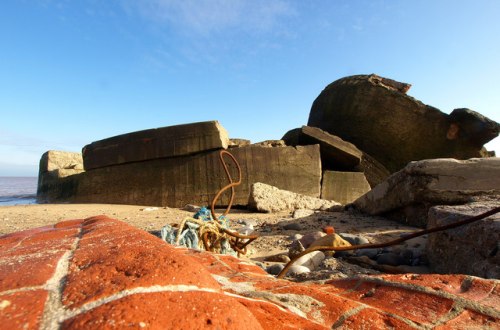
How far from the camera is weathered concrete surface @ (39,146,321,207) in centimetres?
742

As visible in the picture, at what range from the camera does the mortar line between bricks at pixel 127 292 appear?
2.02ft

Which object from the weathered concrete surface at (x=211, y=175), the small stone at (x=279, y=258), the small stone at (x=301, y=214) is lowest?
the small stone at (x=279, y=258)

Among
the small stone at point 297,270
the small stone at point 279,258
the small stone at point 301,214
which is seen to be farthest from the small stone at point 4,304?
the small stone at point 301,214

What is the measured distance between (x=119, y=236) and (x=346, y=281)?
0.92 m

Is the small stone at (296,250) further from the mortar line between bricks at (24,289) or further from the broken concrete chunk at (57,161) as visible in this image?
the broken concrete chunk at (57,161)

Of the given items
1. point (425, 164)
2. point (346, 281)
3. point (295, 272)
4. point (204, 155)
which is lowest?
point (295, 272)

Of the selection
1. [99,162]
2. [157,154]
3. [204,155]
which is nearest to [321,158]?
[204,155]

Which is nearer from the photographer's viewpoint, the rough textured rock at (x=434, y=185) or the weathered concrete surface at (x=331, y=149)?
the rough textured rock at (x=434, y=185)

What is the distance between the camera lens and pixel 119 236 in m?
1.15

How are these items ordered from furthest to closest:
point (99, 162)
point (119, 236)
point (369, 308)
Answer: point (99, 162) < point (119, 236) < point (369, 308)

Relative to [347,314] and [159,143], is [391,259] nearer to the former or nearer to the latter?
[347,314]

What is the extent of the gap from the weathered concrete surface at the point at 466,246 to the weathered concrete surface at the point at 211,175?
4.79m

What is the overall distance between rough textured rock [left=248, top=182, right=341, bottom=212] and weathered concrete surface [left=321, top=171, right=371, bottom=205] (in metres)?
1.01

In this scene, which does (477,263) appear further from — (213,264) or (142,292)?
(142,292)
